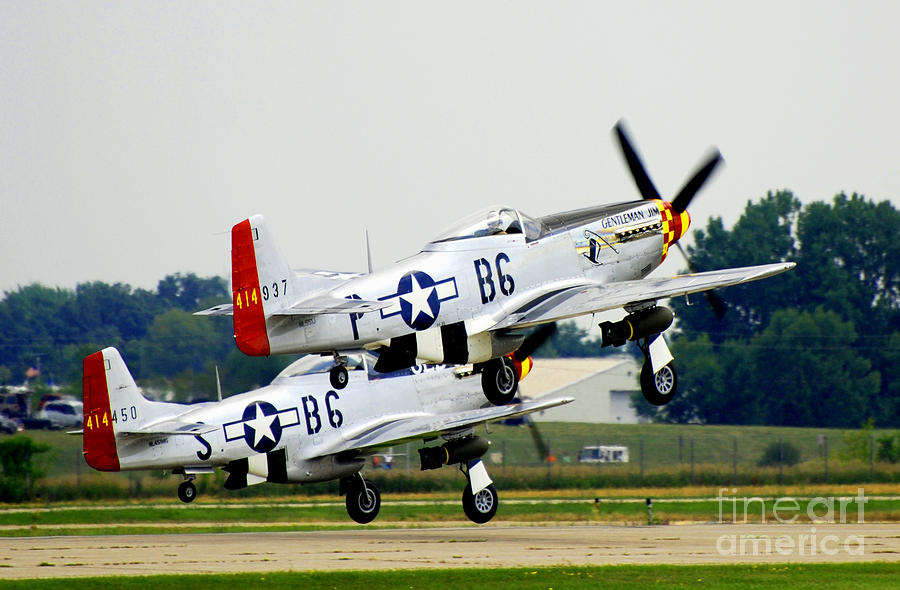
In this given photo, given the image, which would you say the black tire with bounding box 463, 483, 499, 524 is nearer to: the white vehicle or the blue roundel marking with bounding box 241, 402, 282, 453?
the blue roundel marking with bounding box 241, 402, 282, 453

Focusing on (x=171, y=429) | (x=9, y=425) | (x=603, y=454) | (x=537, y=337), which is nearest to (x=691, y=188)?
(x=537, y=337)

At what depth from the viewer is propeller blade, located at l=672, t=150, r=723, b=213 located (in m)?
25.9

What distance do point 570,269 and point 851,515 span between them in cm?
1913

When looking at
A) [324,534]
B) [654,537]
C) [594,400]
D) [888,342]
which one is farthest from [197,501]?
[888,342]

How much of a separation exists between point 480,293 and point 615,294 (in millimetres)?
2252

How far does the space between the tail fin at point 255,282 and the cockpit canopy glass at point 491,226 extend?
2.96 m

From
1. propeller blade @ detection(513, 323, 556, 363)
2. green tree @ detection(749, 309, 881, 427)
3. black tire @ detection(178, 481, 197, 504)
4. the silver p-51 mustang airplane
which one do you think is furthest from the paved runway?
green tree @ detection(749, 309, 881, 427)

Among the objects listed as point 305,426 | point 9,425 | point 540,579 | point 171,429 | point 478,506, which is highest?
point 9,425

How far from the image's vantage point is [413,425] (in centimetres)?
3147

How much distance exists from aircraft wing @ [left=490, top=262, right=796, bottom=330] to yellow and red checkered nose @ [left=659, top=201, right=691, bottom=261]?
7.96ft

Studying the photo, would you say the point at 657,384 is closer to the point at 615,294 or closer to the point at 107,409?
the point at 615,294

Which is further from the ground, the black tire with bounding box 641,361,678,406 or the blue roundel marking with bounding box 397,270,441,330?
the blue roundel marking with bounding box 397,270,441,330

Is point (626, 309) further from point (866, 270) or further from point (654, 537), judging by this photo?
point (866, 270)

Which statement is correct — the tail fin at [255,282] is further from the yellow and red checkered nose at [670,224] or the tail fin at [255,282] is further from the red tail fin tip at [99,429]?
the red tail fin tip at [99,429]
